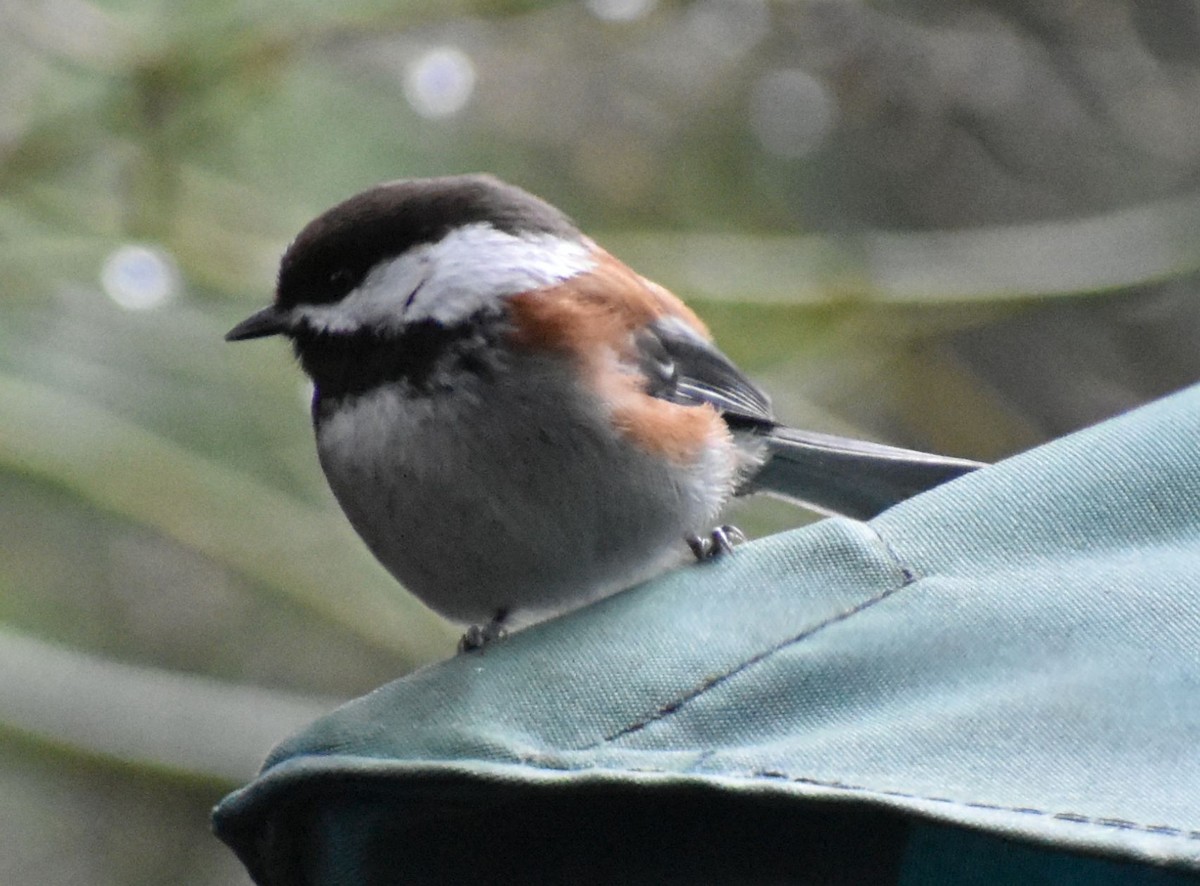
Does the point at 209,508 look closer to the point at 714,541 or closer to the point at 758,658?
the point at 714,541

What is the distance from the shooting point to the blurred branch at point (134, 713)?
2344mm

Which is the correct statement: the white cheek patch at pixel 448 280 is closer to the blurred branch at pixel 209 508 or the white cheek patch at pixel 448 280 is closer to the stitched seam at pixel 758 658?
the stitched seam at pixel 758 658

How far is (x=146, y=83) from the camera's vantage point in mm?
2461

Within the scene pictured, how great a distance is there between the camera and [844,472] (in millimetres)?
1911

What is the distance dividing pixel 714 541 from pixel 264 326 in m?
0.63

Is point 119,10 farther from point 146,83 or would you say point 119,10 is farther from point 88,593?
point 88,593

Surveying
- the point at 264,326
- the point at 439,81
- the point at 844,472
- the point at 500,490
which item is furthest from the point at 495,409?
the point at 439,81

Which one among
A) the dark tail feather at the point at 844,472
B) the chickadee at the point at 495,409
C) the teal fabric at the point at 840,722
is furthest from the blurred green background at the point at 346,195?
the teal fabric at the point at 840,722

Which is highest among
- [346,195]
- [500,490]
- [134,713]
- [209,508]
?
[500,490]

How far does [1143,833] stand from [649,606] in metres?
0.44

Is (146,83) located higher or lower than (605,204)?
higher

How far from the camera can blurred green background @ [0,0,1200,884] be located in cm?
250

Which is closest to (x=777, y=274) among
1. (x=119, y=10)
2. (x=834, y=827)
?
(x=119, y=10)

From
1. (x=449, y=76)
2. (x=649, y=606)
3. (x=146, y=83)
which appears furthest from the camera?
(x=449, y=76)
